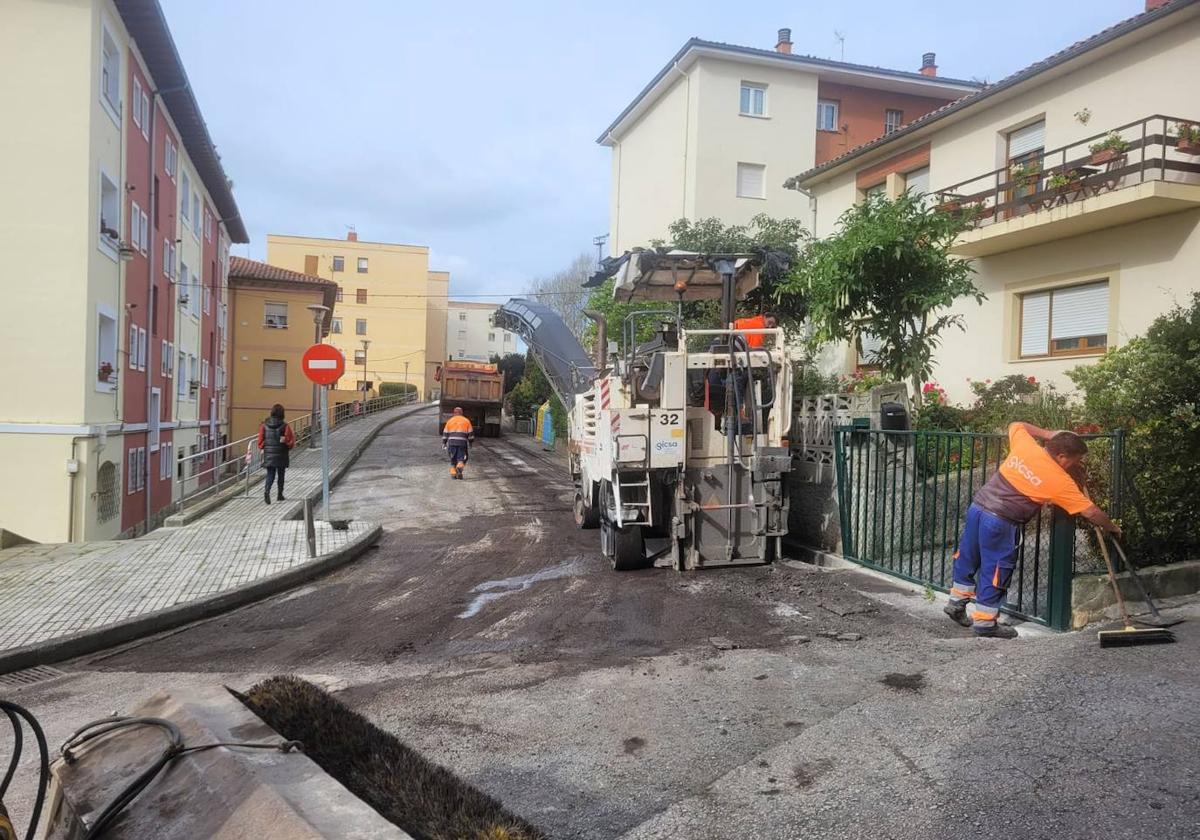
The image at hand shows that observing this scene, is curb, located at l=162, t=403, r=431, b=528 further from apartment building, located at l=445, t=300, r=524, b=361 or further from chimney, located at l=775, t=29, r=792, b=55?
apartment building, located at l=445, t=300, r=524, b=361

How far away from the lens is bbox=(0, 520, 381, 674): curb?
6.25 meters

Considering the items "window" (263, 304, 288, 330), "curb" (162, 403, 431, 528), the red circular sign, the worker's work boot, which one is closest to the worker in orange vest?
the worker's work boot

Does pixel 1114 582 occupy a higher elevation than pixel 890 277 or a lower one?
lower

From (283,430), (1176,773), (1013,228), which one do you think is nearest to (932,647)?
(1176,773)

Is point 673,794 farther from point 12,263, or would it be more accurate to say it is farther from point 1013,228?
point 12,263

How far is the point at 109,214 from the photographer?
17.0 m

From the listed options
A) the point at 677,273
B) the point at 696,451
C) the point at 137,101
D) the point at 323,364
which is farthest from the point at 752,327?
the point at 137,101

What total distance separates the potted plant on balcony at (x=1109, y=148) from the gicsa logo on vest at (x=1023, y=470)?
8960mm

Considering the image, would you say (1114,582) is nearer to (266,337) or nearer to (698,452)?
(698,452)

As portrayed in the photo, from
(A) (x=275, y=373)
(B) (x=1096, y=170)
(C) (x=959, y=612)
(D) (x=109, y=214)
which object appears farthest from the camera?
(A) (x=275, y=373)

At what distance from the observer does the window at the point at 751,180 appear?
2595 cm

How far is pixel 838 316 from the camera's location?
1123 centimetres

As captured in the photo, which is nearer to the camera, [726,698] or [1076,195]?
[726,698]

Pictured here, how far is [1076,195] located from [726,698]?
1143cm
